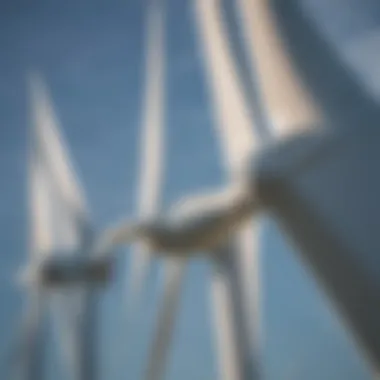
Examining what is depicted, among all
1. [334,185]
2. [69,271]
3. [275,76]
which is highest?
[69,271]

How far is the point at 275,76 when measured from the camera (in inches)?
680

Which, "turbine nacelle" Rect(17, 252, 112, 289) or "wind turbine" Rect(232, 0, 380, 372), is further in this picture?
"turbine nacelle" Rect(17, 252, 112, 289)

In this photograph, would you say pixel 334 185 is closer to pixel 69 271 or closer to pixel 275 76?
pixel 275 76

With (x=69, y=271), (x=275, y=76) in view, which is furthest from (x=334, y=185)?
(x=69, y=271)

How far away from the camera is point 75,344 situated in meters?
34.8

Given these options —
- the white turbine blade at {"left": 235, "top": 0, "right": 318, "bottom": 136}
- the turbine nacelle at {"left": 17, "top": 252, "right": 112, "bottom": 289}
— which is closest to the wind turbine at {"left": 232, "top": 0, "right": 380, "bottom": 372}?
the white turbine blade at {"left": 235, "top": 0, "right": 318, "bottom": 136}

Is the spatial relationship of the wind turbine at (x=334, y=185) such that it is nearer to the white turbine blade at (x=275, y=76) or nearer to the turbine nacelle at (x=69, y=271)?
the white turbine blade at (x=275, y=76)

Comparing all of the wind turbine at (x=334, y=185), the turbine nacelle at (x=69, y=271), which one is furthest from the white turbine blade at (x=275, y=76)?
the turbine nacelle at (x=69, y=271)

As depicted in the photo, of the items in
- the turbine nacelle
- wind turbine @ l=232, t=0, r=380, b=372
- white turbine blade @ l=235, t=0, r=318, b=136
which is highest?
the turbine nacelle

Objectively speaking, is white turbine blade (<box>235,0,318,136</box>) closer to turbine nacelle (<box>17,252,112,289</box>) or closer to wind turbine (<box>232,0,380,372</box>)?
wind turbine (<box>232,0,380,372</box>)

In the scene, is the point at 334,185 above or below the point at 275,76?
below

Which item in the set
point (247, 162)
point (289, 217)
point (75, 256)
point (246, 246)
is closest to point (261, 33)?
point (247, 162)

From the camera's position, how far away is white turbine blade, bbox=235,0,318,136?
16609mm

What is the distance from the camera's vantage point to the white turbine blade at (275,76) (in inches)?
654
